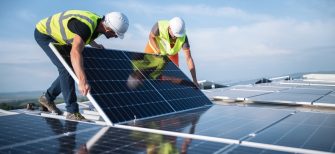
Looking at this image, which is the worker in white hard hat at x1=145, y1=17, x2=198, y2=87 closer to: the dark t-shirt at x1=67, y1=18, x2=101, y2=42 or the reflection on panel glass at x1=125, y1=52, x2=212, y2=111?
the reflection on panel glass at x1=125, y1=52, x2=212, y2=111

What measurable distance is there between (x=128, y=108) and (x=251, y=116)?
2025 mm

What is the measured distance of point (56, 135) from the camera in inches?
159

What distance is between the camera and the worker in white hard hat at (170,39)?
8.33 meters

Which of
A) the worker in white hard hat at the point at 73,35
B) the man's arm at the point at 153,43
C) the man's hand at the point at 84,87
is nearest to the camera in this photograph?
the man's hand at the point at 84,87

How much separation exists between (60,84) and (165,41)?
363 cm

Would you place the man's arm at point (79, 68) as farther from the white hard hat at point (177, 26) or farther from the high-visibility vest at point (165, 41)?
the high-visibility vest at point (165, 41)

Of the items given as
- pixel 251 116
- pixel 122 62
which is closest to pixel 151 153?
pixel 251 116

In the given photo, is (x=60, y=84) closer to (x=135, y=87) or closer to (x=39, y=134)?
(x=135, y=87)

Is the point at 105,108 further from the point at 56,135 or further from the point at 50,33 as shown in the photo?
the point at 50,33

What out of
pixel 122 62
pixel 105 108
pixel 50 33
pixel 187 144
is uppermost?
pixel 50 33

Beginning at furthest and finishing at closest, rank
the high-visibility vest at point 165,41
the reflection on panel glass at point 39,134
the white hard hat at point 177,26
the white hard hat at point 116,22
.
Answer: the high-visibility vest at point 165,41 < the white hard hat at point 177,26 < the white hard hat at point 116,22 < the reflection on panel glass at point 39,134

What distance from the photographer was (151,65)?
7.24 m

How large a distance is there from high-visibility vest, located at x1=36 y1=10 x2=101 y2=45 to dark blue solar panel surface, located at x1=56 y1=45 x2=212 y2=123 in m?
0.45

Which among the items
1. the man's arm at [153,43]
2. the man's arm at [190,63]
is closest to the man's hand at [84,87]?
the man's arm at [190,63]
